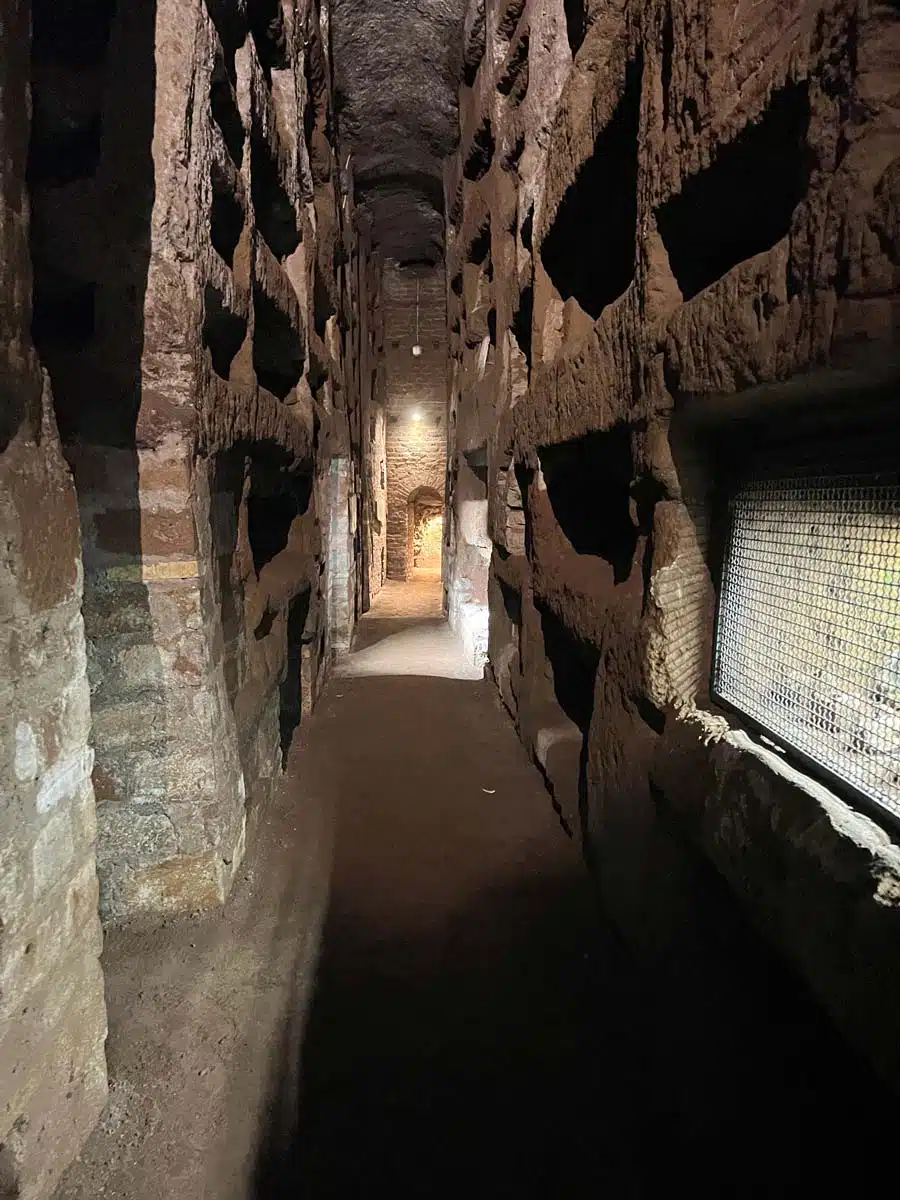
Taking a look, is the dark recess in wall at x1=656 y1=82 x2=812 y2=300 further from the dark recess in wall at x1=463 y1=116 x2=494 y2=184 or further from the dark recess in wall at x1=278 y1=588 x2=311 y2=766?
the dark recess in wall at x1=463 y1=116 x2=494 y2=184

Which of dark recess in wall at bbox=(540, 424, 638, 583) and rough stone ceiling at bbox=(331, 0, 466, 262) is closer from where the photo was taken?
dark recess in wall at bbox=(540, 424, 638, 583)

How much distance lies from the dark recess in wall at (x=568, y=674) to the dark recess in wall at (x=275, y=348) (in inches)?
93.4

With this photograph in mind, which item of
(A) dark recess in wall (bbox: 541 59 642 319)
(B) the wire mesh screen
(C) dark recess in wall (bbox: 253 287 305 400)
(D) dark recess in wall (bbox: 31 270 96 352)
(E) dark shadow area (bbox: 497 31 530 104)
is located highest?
A: (E) dark shadow area (bbox: 497 31 530 104)

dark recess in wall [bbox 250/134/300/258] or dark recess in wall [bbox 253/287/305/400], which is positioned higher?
dark recess in wall [bbox 250/134/300/258]

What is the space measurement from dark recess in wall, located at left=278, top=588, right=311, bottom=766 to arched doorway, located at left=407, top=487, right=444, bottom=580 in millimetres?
11098

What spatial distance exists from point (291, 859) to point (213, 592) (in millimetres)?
1352

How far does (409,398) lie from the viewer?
48.5 feet

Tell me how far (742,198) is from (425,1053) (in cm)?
279

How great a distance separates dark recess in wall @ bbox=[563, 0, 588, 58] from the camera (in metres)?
3.31

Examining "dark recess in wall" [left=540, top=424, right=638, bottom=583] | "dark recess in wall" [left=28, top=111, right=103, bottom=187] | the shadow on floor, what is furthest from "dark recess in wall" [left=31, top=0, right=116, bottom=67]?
the shadow on floor

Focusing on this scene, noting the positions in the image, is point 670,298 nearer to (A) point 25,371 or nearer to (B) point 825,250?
(B) point 825,250

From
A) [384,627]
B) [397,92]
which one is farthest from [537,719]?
[397,92]

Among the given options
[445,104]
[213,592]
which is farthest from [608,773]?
[445,104]

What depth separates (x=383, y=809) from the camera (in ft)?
10.8
